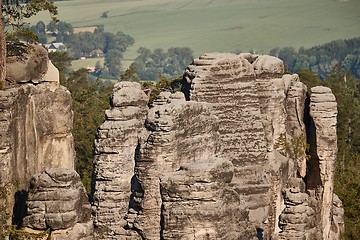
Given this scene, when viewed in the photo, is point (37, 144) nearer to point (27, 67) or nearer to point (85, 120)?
point (27, 67)

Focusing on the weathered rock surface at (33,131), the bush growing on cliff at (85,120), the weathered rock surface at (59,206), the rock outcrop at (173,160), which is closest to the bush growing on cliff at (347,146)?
the rock outcrop at (173,160)

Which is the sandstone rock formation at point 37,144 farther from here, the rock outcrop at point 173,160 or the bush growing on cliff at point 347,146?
the bush growing on cliff at point 347,146

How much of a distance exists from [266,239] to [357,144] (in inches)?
2545

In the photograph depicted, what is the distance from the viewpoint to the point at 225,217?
108 feet

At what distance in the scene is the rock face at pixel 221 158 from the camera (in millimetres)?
33031

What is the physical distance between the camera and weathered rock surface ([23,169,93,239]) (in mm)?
34688

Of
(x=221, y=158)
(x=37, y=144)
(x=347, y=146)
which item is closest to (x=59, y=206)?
(x=221, y=158)

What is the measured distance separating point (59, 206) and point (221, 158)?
4191mm

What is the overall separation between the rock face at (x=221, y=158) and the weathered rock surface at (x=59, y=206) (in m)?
2.10

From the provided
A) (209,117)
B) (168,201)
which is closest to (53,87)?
(209,117)

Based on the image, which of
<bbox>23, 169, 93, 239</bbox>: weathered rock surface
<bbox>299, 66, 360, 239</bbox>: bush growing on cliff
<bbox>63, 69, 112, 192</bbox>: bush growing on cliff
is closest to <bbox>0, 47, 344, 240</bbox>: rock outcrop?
<bbox>23, 169, 93, 239</bbox>: weathered rock surface

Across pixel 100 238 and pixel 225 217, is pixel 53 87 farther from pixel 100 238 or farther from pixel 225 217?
pixel 225 217

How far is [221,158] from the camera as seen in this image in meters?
35.1

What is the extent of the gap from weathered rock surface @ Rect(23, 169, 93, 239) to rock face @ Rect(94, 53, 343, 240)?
2.10 meters
